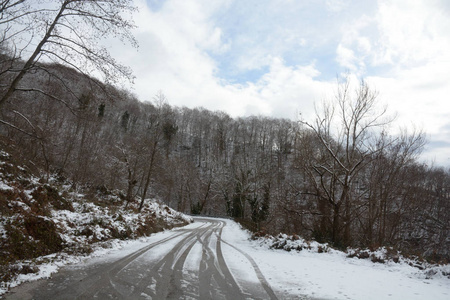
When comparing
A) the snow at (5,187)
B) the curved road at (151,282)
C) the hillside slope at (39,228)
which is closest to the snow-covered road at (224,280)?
the curved road at (151,282)

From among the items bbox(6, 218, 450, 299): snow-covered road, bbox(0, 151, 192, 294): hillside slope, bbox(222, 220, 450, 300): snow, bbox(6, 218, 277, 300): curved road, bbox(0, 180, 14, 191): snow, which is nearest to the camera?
bbox(6, 218, 277, 300): curved road

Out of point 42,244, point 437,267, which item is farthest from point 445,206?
point 42,244

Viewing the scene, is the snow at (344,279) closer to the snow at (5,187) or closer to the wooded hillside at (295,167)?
the wooded hillside at (295,167)

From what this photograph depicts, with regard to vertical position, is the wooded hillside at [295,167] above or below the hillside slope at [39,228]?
above

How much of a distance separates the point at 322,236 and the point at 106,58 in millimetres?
14604

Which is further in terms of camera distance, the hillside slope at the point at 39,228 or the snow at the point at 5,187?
the snow at the point at 5,187

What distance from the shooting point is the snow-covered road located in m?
5.03

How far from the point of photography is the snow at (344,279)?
219 inches

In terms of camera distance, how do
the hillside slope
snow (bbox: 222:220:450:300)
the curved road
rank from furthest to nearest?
1. the hillside slope
2. snow (bbox: 222:220:450:300)
3. the curved road

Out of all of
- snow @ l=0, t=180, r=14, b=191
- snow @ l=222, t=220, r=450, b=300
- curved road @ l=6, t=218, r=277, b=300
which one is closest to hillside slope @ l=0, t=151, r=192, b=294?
snow @ l=0, t=180, r=14, b=191

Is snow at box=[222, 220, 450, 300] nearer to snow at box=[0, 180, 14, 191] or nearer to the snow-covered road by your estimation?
the snow-covered road

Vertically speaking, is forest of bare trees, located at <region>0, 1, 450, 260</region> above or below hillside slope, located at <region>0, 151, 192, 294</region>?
above

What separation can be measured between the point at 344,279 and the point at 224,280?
315cm

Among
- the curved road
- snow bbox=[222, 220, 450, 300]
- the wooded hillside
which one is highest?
the wooded hillside
